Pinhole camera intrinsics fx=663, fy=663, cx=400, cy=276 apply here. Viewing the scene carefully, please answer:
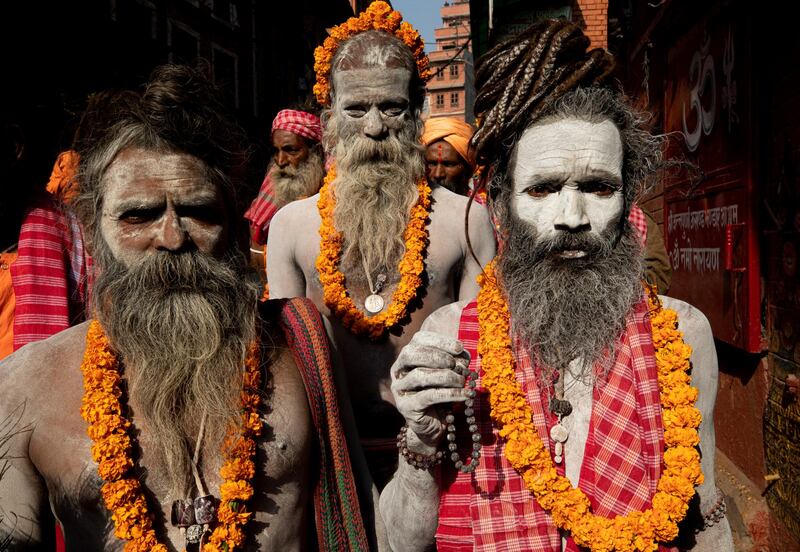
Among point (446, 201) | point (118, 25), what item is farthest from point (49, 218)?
point (118, 25)

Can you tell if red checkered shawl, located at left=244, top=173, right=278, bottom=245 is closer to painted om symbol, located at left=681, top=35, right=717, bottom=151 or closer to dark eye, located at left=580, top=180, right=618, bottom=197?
painted om symbol, located at left=681, top=35, right=717, bottom=151

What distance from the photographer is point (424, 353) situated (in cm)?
165

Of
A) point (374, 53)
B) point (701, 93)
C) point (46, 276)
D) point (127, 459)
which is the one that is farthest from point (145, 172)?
point (701, 93)

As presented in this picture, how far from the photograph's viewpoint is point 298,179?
6.50 m

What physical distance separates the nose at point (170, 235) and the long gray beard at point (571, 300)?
101 centimetres

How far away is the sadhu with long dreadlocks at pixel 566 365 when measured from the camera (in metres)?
1.88

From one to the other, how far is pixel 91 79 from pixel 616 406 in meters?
8.57

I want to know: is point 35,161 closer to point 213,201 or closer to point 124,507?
point 213,201

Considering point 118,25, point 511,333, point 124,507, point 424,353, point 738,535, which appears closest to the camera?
point 424,353

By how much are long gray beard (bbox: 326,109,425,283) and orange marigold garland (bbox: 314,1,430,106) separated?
0.36 meters

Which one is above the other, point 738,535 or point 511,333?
point 511,333

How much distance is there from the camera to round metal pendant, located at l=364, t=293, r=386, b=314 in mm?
3191

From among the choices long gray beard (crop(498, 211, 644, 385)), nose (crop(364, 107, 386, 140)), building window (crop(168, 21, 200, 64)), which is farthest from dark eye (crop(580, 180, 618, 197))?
building window (crop(168, 21, 200, 64))

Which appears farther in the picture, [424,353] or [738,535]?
[738,535]
